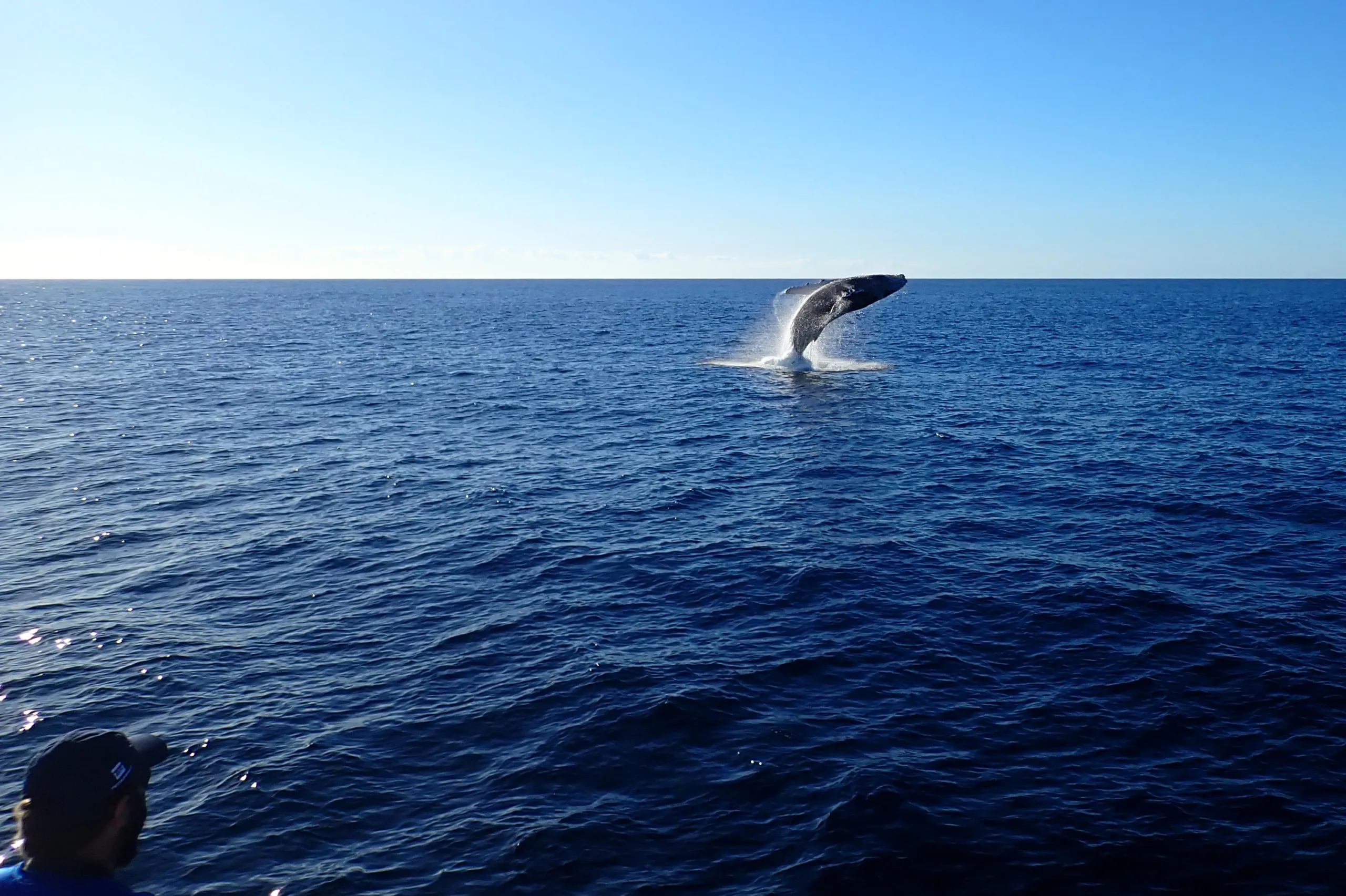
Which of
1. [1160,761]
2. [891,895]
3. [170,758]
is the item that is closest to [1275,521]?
[1160,761]

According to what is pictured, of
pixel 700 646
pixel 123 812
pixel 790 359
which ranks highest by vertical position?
pixel 790 359

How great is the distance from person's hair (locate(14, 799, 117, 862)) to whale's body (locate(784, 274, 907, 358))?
5760cm

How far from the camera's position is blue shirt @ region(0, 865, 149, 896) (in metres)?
5.92

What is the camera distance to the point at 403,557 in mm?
33438

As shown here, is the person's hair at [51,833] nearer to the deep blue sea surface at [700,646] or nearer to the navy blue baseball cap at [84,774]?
the navy blue baseball cap at [84,774]

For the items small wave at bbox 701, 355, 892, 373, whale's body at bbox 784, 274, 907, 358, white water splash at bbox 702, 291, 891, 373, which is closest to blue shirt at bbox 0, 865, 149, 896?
whale's body at bbox 784, 274, 907, 358

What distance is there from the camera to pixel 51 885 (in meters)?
5.96

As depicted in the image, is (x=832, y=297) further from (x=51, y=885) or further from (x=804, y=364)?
(x=51, y=885)

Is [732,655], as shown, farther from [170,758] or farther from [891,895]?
[170,758]

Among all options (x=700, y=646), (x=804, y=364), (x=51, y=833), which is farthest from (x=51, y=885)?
(x=804, y=364)

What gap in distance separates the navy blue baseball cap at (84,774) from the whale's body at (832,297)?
188 ft

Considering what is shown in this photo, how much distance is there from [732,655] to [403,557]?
14.5 metres

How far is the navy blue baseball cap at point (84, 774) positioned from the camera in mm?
6195

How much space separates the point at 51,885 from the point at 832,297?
209 ft
